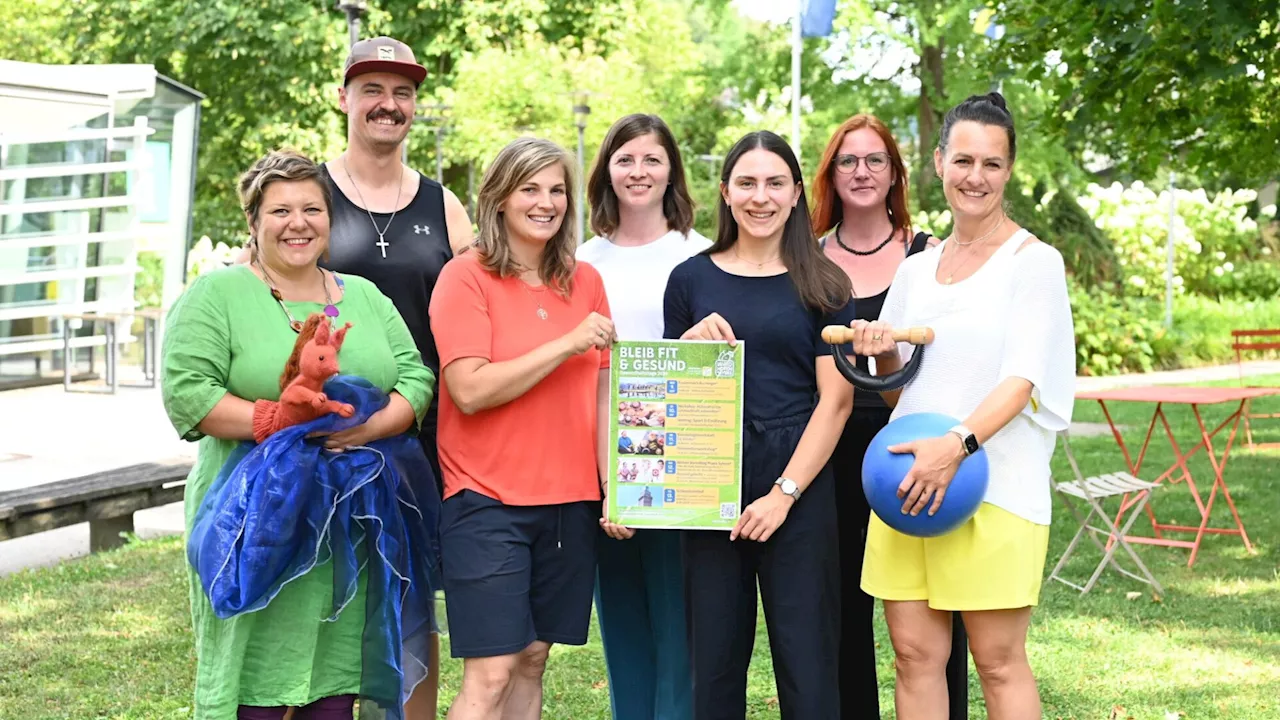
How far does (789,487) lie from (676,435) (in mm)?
374

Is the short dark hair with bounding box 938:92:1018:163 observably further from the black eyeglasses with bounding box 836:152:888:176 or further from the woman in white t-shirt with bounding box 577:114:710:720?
the woman in white t-shirt with bounding box 577:114:710:720

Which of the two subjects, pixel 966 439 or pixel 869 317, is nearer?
pixel 966 439

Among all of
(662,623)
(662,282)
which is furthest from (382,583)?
(662,282)

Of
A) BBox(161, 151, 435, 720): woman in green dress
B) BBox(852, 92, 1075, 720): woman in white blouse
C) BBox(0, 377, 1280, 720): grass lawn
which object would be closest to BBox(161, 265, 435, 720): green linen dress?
BBox(161, 151, 435, 720): woman in green dress

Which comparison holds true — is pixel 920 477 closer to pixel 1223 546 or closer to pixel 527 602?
pixel 527 602

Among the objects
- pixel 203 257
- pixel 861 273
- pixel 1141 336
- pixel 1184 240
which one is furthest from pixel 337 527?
pixel 1184 240

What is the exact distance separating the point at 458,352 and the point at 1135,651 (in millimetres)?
4466

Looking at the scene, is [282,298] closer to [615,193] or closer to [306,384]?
[306,384]

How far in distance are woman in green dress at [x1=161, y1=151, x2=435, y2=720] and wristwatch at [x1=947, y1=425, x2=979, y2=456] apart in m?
1.53

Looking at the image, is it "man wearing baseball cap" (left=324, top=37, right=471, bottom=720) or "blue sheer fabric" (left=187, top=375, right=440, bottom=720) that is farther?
"man wearing baseball cap" (left=324, top=37, right=471, bottom=720)

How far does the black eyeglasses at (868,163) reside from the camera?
4.77 meters

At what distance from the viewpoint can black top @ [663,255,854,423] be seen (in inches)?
162

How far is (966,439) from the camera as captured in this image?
372 cm

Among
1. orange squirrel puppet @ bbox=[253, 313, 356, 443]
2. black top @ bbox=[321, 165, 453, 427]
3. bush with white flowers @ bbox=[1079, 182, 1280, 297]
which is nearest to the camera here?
orange squirrel puppet @ bbox=[253, 313, 356, 443]
